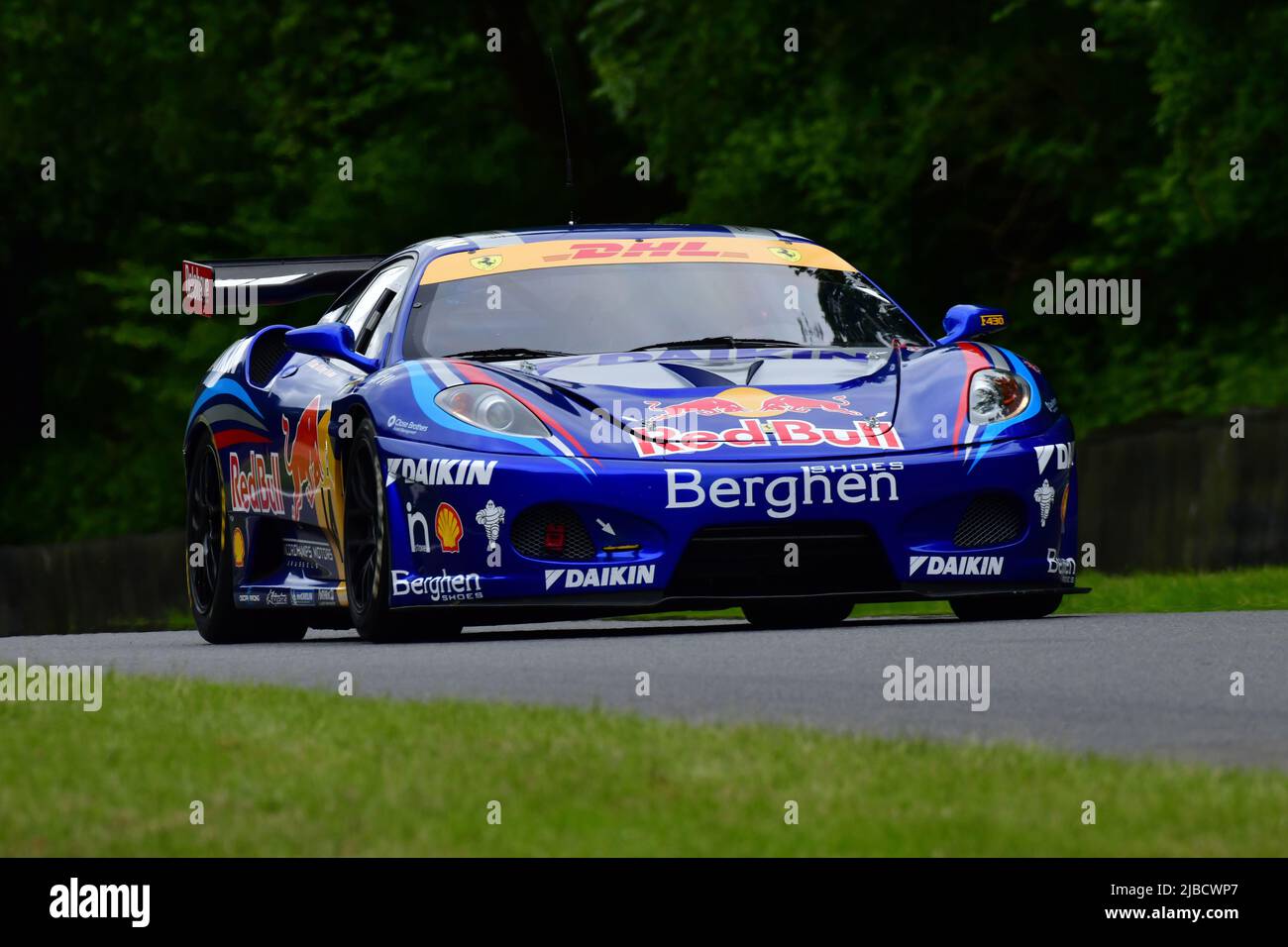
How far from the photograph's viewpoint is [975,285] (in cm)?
2508

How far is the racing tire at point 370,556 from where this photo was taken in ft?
31.5

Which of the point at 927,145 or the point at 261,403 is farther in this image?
the point at 927,145

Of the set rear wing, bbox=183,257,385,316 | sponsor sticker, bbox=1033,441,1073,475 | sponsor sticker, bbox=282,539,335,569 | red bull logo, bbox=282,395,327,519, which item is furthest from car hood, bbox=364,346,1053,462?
rear wing, bbox=183,257,385,316

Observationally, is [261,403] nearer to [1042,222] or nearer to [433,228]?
[1042,222]

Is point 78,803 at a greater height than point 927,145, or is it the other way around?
point 927,145

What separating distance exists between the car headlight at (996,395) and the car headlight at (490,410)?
1.55 m

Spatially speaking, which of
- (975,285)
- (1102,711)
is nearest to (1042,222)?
(975,285)

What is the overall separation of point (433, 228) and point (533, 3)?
2660 mm

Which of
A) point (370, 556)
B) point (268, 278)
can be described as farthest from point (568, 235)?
point (268, 278)

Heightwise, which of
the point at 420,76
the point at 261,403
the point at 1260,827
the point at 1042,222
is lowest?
the point at 1260,827

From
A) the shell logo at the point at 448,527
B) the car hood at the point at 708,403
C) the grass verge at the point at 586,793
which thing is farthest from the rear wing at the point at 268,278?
the grass verge at the point at 586,793

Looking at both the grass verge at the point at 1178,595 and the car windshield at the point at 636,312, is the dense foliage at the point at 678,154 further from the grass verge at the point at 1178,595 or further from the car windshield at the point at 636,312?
the car windshield at the point at 636,312

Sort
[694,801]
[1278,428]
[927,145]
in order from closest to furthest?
[694,801]
[1278,428]
[927,145]

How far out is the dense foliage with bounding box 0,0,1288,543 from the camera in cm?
2169
